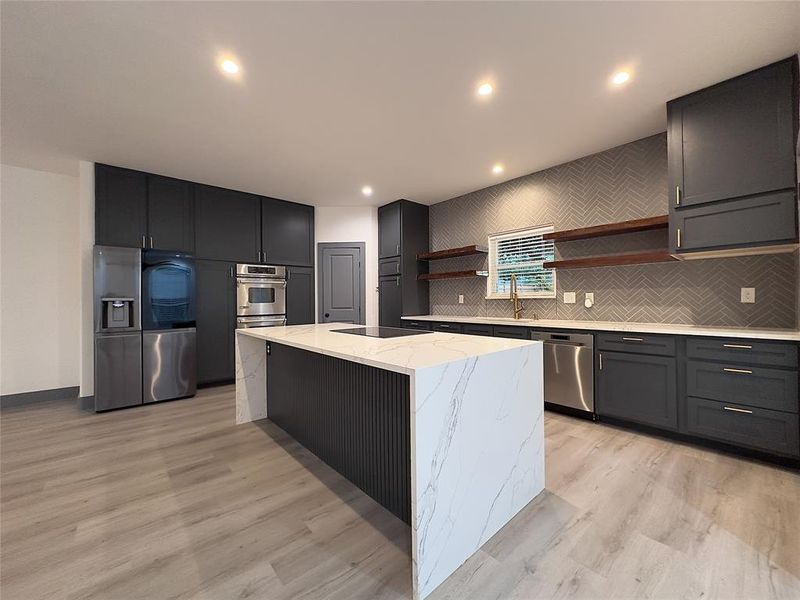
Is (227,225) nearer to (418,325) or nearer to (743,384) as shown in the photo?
(418,325)

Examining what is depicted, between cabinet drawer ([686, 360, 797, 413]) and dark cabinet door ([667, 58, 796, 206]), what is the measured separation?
1.21m

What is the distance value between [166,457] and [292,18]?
2.95 metres

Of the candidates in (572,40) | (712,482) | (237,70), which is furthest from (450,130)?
(712,482)

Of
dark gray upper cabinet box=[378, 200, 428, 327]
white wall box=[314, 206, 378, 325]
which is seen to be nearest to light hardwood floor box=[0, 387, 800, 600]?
dark gray upper cabinet box=[378, 200, 428, 327]

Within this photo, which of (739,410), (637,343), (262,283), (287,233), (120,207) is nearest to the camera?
(739,410)

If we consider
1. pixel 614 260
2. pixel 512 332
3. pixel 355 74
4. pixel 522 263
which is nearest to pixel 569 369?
pixel 512 332

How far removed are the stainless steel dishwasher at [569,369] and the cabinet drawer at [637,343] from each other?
11cm

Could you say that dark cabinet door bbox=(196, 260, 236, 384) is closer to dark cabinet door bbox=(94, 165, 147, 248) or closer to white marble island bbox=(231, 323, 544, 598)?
dark cabinet door bbox=(94, 165, 147, 248)

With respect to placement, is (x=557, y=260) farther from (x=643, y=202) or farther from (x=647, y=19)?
(x=647, y=19)

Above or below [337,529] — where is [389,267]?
above

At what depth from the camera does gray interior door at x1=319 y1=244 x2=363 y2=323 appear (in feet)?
18.1

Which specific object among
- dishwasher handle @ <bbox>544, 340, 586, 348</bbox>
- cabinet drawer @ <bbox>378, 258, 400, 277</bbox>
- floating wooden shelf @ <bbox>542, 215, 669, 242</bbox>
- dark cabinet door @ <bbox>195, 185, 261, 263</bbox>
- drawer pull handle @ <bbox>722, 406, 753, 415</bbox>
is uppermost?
dark cabinet door @ <bbox>195, 185, 261, 263</bbox>

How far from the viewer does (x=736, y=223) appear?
2354 mm

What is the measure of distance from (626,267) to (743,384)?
1.37 m
